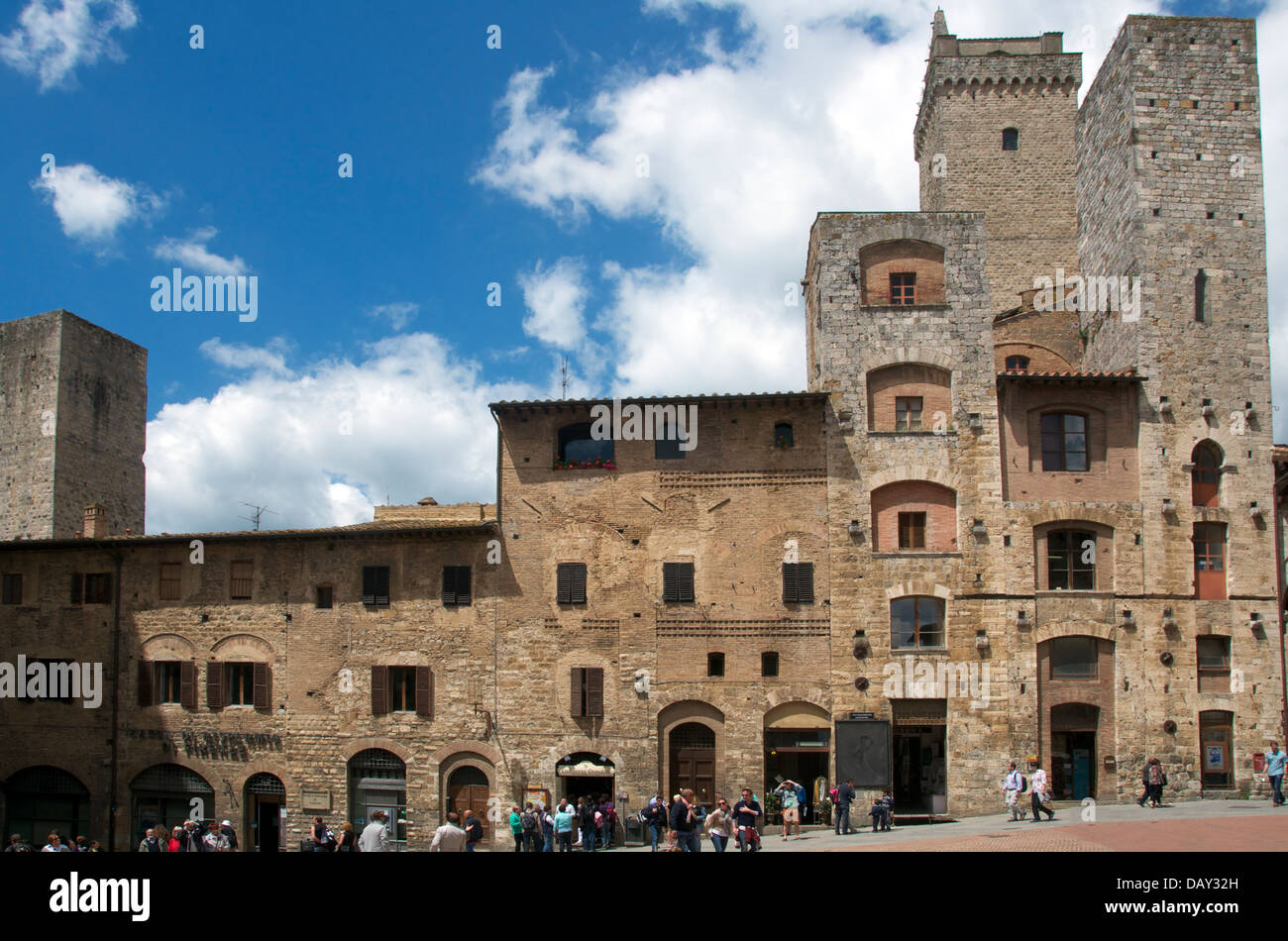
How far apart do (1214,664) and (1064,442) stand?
7.36 meters

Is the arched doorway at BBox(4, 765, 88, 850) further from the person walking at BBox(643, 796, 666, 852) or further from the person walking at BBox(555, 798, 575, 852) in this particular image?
the person walking at BBox(643, 796, 666, 852)

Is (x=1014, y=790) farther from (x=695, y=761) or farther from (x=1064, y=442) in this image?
(x=1064, y=442)

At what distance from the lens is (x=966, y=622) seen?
28828 millimetres

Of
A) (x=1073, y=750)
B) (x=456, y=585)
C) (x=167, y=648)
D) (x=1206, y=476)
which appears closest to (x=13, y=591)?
(x=167, y=648)

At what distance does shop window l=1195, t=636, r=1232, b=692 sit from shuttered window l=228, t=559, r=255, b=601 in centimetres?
2873

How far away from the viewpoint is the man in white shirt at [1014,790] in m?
26.0

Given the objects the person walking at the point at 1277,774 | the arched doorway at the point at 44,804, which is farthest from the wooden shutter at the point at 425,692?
the person walking at the point at 1277,774

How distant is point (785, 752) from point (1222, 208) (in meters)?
20.5

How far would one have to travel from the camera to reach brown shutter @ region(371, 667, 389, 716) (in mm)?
31125

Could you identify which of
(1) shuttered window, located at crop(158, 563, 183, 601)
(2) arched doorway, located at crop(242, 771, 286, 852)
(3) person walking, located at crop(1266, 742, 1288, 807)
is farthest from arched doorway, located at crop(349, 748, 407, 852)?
(3) person walking, located at crop(1266, 742, 1288, 807)

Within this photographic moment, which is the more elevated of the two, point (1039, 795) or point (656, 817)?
point (1039, 795)

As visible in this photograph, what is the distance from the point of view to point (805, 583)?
29641 millimetres
